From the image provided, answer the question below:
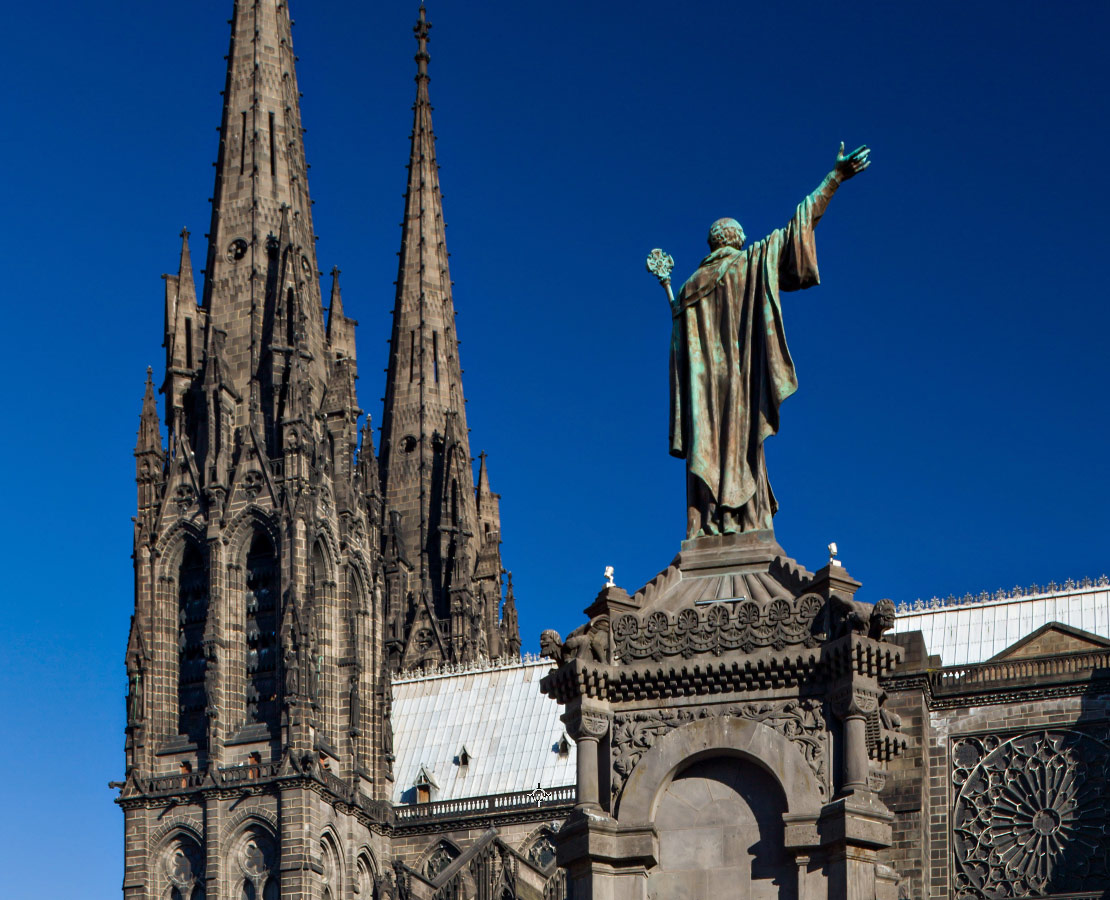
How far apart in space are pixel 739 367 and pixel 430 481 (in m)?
70.6

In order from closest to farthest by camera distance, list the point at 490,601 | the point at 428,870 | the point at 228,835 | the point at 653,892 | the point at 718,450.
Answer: the point at 653,892
the point at 718,450
the point at 228,835
the point at 428,870
the point at 490,601

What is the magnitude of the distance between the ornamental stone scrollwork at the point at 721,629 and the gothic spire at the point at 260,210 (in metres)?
57.1

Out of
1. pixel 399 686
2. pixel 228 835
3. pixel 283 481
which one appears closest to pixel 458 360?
pixel 399 686

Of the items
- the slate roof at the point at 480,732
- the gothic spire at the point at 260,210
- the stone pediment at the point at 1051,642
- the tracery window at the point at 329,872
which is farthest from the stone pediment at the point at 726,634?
the gothic spire at the point at 260,210

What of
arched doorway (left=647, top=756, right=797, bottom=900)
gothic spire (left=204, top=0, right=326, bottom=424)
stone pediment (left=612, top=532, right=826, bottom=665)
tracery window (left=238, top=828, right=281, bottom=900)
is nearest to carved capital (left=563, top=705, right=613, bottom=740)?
stone pediment (left=612, top=532, right=826, bottom=665)

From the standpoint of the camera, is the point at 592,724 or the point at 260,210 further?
the point at 260,210

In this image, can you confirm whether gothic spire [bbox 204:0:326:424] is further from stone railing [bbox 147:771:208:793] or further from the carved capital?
the carved capital

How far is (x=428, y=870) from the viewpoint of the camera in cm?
7075

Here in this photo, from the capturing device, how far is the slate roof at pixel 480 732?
7319 centimetres

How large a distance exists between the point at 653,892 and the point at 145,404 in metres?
59.8

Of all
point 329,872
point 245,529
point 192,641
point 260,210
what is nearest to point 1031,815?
point 329,872

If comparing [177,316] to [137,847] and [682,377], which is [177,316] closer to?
[137,847]

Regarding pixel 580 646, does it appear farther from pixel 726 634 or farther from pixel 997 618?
pixel 997 618

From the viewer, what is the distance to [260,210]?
7481 centimetres
